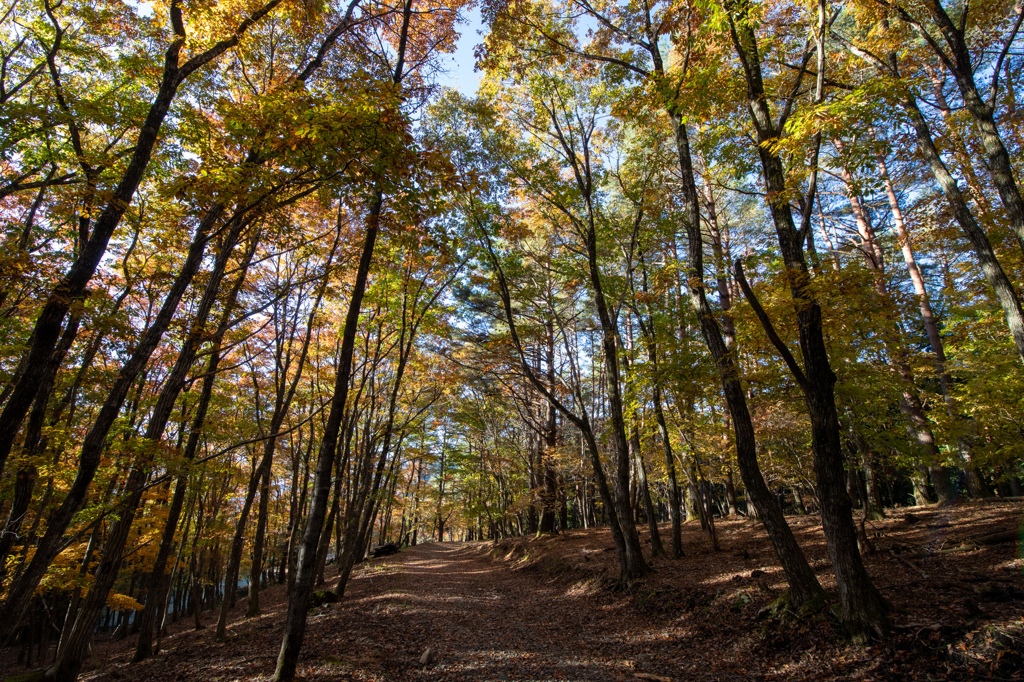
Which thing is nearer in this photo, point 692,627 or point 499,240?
point 692,627

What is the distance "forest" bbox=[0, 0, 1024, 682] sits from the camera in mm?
5496

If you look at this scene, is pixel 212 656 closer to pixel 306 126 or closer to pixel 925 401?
pixel 306 126

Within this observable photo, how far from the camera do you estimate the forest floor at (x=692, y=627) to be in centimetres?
457

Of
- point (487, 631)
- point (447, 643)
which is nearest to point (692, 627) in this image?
point (487, 631)

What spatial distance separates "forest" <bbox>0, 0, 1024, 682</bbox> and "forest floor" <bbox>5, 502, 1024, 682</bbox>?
437mm

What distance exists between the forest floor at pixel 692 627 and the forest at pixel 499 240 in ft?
1.43

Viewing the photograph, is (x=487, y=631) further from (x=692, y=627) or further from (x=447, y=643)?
(x=692, y=627)

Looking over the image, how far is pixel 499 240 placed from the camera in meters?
14.0

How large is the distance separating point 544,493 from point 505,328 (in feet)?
23.8

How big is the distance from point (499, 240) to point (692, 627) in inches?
442

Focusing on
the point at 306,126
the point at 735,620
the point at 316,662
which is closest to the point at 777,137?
the point at 306,126

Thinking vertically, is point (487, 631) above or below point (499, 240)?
below

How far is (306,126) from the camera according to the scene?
16.8ft

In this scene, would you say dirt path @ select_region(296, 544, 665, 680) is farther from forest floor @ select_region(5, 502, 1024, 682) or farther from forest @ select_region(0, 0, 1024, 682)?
forest @ select_region(0, 0, 1024, 682)
